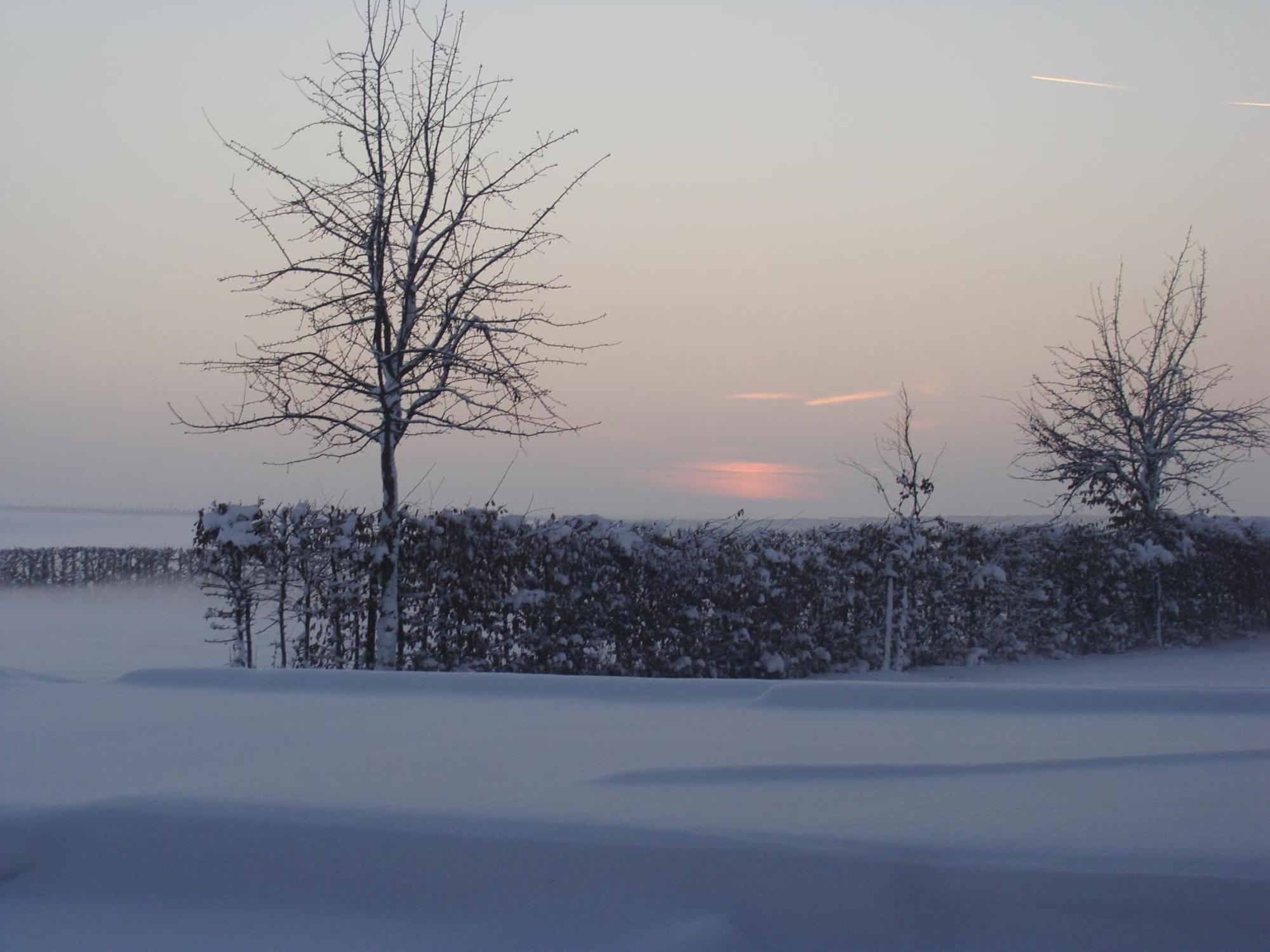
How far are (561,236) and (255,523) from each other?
3.81 meters

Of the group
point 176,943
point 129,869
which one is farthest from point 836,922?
point 129,869

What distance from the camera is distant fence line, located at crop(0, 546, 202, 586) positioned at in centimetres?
1873

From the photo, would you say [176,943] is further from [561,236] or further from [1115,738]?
[561,236]

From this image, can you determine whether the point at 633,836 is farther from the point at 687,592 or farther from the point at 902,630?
the point at 902,630

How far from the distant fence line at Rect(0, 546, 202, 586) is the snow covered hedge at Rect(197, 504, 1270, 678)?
7718mm

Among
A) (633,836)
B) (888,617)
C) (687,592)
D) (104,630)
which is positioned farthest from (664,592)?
(104,630)

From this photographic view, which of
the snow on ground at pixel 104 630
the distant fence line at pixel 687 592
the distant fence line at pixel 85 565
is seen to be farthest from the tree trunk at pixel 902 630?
the distant fence line at pixel 85 565

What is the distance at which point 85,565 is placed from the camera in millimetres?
18938

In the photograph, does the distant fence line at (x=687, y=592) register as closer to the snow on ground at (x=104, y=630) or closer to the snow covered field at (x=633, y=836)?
the snow on ground at (x=104, y=630)

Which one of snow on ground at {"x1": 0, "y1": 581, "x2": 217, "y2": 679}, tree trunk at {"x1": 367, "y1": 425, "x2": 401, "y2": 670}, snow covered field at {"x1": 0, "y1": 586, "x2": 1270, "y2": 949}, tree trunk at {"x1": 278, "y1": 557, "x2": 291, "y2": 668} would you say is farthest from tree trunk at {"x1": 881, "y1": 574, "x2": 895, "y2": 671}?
snow covered field at {"x1": 0, "y1": 586, "x2": 1270, "y2": 949}

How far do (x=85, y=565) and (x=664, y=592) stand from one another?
14.2m

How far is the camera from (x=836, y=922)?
81.1 inches

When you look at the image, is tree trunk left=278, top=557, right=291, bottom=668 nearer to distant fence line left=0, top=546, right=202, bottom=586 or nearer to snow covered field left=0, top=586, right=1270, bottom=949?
snow covered field left=0, top=586, right=1270, bottom=949

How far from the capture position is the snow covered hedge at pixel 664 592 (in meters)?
8.95
